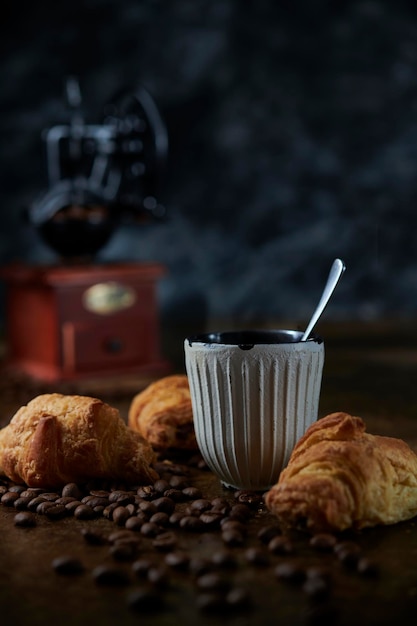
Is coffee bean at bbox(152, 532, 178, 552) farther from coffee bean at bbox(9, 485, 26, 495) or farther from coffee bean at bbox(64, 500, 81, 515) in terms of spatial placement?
coffee bean at bbox(9, 485, 26, 495)

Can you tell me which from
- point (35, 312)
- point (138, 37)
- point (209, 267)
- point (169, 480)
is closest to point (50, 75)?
point (138, 37)

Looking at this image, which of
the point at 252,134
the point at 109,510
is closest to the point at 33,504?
the point at 109,510

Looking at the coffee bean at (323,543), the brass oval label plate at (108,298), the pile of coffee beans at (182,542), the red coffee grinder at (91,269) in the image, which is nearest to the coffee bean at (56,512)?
the pile of coffee beans at (182,542)

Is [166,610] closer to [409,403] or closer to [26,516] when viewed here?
[26,516]

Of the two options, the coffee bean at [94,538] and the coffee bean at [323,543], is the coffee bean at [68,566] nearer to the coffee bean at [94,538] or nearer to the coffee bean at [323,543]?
the coffee bean at [94,538]

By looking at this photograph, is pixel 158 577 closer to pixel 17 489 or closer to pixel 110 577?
pixel 110 577
